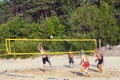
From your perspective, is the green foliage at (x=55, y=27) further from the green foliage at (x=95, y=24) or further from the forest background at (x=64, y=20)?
the green foliage at (x=95, y=24)

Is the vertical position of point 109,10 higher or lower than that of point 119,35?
higher

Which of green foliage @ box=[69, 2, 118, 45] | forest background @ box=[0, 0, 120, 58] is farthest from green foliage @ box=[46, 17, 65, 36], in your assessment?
green foliage @ box=[69, 2, 118, 45]

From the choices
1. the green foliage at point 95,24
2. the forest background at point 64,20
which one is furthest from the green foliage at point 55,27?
the green foliage at point 95,24

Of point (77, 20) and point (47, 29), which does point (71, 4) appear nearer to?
point (47, 29)

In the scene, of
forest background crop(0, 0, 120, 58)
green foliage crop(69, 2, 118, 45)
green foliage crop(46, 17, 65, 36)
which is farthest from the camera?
green foliage crop(46, 17, 65, 36)

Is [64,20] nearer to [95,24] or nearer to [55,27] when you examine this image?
[55,27]

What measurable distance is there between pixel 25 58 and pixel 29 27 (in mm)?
13948

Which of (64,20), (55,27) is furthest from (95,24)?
(64,20)

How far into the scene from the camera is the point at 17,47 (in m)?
28.7

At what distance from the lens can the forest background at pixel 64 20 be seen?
3334 centimetres

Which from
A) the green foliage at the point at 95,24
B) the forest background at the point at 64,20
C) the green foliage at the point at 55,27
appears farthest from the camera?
the green foliage at the point at 55,27

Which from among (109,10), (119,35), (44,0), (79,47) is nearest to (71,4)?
A: (44,0)

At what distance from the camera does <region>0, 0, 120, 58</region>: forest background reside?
33.3m

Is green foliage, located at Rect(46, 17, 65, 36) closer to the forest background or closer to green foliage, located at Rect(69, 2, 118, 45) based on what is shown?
the forest background
